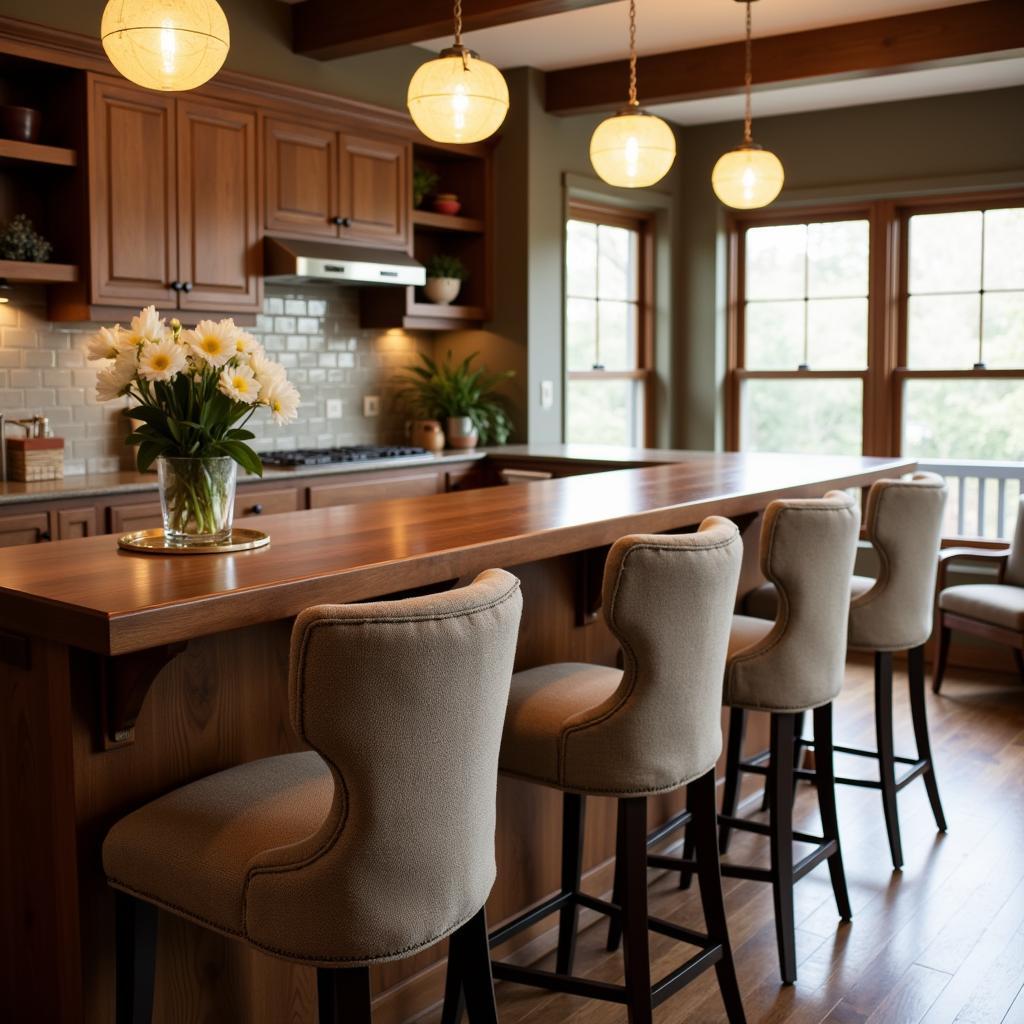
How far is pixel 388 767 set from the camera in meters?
1.55

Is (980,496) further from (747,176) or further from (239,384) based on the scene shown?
(239,384)

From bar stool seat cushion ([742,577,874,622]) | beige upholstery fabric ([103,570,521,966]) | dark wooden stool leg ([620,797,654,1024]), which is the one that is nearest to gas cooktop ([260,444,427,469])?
bar stool seat cushion ([742,577,874,622])

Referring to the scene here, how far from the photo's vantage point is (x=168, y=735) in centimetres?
202

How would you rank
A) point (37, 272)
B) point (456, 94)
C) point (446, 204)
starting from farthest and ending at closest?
point (446, 204)
point (37, 272)
point (456, 94)

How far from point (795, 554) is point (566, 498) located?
618 millimetres

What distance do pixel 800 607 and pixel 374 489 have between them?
2725 mm

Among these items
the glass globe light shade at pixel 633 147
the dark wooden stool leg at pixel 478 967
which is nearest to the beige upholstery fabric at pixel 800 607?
the dark wooden stool leg at pixel 478 967

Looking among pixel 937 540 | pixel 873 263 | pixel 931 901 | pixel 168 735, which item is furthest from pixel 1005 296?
pixel 168 735

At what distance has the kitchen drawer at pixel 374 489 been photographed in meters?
4.84

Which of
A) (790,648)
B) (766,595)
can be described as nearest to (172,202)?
(766,595)

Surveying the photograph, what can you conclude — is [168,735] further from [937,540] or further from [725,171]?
[725,171]

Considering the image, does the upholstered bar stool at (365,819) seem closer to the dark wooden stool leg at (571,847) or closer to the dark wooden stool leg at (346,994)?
the dark wooden stool leg at (346,994)

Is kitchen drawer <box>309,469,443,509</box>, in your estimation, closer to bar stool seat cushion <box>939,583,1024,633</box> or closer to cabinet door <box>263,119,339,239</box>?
cabinet door <box>263,119,339,239</box>

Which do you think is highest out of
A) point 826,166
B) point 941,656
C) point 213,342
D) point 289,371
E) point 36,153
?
point 826,166
